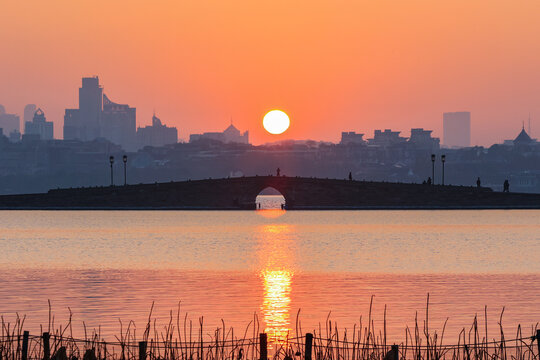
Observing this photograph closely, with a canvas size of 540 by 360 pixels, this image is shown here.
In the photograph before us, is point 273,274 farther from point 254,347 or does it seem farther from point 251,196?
point 251,196

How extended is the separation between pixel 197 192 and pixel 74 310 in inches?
4013

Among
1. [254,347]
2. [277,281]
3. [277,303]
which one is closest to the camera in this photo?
[254,347]

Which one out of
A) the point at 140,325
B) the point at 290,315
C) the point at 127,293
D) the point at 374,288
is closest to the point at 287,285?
the point at 374,288

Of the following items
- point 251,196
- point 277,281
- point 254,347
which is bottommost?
point 254,347

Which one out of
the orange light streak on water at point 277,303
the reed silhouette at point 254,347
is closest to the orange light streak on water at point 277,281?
the orange light streak on water at point 277,303

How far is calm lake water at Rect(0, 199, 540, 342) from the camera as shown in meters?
31.6

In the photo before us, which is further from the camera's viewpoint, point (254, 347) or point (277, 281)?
point (277, 281)

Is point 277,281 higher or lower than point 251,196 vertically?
lower

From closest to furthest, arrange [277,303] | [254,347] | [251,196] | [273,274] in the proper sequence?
[254,347]
[277,303]
[273,274]
[251,196]

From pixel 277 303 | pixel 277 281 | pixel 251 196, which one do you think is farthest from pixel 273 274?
pixel 251 196

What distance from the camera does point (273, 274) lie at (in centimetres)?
4834

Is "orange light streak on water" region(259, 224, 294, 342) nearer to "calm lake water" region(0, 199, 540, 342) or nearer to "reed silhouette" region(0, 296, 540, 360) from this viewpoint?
"calm lake water" region(0, 199, 540, 342)

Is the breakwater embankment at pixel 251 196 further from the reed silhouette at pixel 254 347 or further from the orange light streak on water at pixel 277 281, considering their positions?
the reed silhouette at pixel 254 347

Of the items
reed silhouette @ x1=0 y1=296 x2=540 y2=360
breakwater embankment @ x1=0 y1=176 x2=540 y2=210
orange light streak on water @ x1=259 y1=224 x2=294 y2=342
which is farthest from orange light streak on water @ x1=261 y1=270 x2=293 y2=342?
breakwater embankment @ x1=0 y1=176 x2=540 y2=210
